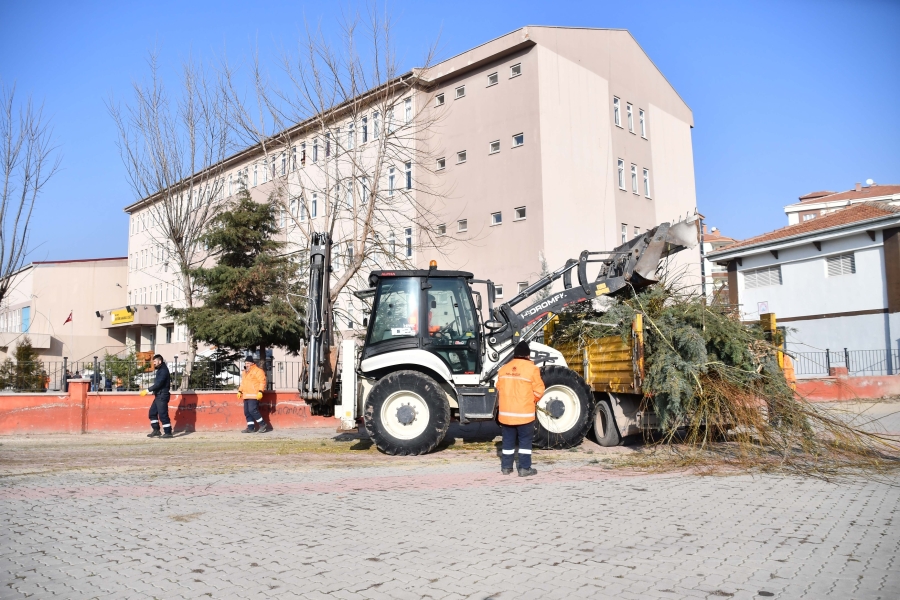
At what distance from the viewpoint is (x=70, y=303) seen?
5625cm

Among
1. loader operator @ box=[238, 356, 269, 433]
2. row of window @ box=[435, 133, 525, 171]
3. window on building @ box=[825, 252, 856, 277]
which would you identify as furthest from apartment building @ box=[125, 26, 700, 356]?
loader operator @ box=[238, 356, 269, 433]

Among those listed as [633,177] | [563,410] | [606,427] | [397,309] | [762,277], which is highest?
[633,177]

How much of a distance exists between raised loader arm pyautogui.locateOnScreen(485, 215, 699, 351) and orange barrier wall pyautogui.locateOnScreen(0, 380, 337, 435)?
7.26m

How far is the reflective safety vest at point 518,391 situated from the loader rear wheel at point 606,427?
233 cm

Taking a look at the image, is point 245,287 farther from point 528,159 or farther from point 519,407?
point 519,407

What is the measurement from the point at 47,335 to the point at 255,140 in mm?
38119

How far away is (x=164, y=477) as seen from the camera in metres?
9.07

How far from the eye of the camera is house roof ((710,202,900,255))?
26.4 m

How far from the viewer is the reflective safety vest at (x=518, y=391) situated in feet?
28.9

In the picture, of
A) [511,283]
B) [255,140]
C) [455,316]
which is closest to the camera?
[455,316]

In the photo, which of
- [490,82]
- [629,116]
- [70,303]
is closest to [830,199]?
[629,116]

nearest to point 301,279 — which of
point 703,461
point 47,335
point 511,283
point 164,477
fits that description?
point 511,283

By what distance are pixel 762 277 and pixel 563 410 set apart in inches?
924

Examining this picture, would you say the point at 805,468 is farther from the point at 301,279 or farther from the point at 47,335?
the point at 47,335
